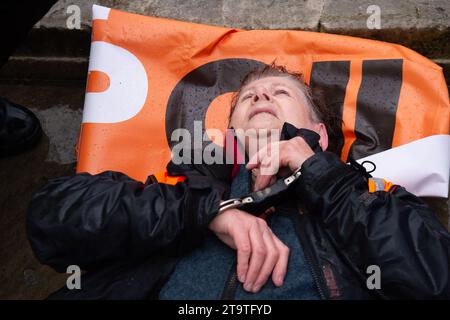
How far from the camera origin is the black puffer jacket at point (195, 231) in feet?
4.43

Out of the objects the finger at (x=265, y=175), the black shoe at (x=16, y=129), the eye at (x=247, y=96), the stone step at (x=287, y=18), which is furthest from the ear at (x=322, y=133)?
the black shoe at (x=16, y=129)

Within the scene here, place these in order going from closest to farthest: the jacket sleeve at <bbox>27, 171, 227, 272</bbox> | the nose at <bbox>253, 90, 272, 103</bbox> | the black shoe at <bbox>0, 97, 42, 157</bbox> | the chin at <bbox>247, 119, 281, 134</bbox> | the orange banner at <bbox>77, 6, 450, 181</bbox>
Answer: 1. the jacket sleeve at <bbox>27, 171, 227, 272</bbox>
2. the chin at <bbox>247, 119, 281, 134</bbox>
3. the nose at <bbox>253, 90, 272, 103</bbox>
4. the orange banner at <bbox>77, 6, 450, 181</bbox>
5. the black shoe at <bbox>0, 97, 42, 157</bbox>

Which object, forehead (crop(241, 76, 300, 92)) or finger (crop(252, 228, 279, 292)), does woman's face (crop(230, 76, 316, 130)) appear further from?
finger (crop(252, 228, 279, 292))

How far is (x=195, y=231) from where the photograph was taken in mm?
1428

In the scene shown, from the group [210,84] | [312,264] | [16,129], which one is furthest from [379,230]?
[16,129]

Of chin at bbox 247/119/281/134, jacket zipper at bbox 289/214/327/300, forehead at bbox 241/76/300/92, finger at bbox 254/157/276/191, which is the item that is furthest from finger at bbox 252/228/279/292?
forehead at bbox 241/76/300/92

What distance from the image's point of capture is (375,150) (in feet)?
6.64

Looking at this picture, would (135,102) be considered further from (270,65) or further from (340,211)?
(340,211)

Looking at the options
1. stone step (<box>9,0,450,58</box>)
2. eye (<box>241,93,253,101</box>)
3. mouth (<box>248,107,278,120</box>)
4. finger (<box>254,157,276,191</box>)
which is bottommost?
finger (<box>254,157,276,191</box>)

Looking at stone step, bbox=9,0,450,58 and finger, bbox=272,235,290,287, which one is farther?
stone step, bbox=9,0,450,58

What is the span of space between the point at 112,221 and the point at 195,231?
0.84ft

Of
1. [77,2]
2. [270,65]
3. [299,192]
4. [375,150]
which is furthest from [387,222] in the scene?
[77,2]

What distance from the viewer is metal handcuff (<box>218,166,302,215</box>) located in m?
1.45

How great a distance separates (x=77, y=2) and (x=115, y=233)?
5.92ft
